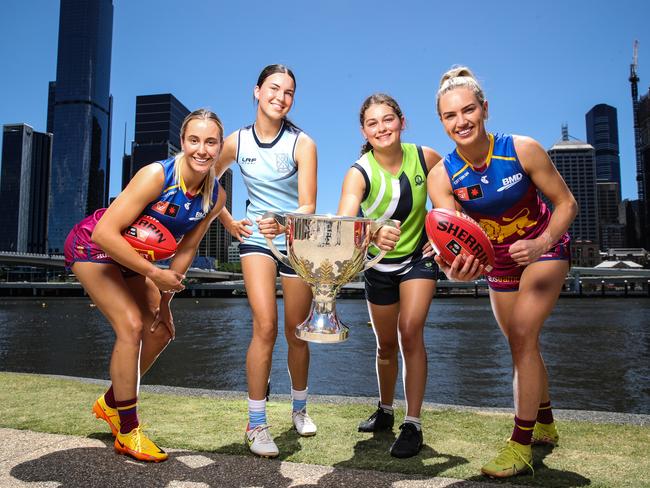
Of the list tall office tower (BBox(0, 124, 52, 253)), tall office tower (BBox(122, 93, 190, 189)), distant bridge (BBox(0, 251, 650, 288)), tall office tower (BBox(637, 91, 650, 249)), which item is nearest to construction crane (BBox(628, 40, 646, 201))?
tall office tower (BBox(637, 91, 650, 249))

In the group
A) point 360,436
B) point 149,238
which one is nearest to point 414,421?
point 360,436

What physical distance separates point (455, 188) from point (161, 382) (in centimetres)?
1132

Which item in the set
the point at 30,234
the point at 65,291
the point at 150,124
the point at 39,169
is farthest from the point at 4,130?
the point at 65,291

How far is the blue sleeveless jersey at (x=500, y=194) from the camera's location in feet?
9.51

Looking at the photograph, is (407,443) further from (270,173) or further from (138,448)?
(270,173)

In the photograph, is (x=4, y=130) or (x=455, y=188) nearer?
(x=455, y=188)

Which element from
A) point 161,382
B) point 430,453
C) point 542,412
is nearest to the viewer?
point 430,453

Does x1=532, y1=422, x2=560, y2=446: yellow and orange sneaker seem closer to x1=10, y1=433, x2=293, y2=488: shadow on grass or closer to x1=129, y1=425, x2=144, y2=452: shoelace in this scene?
x1=10, y1=433, x2=293, y2=488: shadow on grass

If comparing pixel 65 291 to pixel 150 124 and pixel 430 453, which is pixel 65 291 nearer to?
pixel 150 124

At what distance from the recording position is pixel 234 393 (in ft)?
18.3

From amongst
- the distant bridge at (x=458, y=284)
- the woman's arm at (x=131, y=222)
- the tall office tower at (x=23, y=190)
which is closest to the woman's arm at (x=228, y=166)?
the woman's arm at (x=131, y=222)

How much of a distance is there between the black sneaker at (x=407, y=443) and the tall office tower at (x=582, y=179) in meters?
179

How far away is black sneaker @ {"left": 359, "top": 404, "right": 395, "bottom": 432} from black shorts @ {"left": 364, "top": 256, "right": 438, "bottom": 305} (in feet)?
2.90

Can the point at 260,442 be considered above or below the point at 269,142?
below
